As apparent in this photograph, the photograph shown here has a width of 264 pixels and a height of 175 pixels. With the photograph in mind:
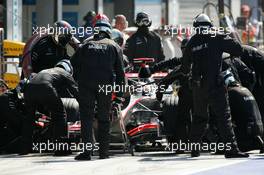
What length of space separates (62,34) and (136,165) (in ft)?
11.2

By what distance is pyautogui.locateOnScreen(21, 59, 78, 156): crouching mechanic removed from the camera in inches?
673

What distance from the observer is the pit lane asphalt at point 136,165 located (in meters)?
14.7

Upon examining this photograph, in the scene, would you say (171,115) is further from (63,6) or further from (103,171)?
(63,6)

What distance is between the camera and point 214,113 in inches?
666

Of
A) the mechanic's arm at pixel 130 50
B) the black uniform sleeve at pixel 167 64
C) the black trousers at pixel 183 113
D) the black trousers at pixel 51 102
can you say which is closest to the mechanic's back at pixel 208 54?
the black trousers at pixel 183 113

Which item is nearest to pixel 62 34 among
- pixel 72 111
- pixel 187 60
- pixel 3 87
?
pixel 72 111

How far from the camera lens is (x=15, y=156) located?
1725 cm

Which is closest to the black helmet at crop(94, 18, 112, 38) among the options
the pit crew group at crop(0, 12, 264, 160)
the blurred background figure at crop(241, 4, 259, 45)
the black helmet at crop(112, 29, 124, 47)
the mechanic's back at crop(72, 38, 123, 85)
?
the pit crew group at crop(0, 12, 264, 160)

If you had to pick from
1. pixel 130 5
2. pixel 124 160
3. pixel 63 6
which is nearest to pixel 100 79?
pixel 124 160

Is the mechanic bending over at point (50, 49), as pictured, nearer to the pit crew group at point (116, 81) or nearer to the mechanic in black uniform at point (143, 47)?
the pit crew group at point (116, 81)

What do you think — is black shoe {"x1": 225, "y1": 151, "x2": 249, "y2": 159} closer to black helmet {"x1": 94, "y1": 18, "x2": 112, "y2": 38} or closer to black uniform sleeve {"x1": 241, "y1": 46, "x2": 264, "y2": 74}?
black uniform sleeve {"x1": 241, "y1": 46, "x2": 264, "y2": 74}

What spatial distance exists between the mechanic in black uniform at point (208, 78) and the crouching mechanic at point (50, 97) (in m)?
1.89

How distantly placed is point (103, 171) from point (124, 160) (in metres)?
1.56

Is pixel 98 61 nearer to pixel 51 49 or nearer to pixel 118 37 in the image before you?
pixel 51 49
